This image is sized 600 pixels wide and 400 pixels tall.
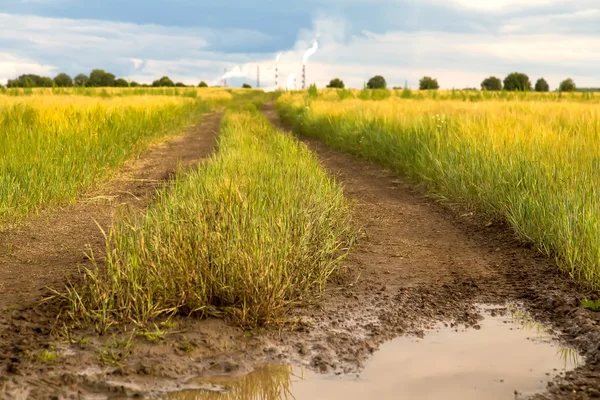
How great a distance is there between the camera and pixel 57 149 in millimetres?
7906

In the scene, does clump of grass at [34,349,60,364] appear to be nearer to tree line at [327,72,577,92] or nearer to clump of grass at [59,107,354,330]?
clump of grass at [59,107,354,330]

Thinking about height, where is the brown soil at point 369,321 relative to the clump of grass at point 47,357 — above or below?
below

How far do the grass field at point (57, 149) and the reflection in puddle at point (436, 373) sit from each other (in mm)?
3798

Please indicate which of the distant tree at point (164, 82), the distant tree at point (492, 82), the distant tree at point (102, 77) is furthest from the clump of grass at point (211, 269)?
the distant tree at point (164, 82)

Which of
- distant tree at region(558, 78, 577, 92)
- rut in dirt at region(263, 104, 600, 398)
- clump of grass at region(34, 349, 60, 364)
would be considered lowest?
rut in dirt at region(263, 104, 600, 398)

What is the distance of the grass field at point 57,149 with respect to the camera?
21.3 ft

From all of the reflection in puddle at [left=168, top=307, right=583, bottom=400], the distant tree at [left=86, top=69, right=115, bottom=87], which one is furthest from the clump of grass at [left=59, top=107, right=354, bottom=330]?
the distant tree at [left=86, top=69, right=115, bottom=87]

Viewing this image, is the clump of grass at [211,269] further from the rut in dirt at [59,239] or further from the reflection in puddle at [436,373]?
the reflection in puddle at [436,373]

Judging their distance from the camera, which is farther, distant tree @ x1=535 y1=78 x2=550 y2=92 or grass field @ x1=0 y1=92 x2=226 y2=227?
distant tree @ x1=535 y1=78 x2=550 y2=92

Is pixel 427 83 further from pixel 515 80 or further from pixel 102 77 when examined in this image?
pixel 102 77

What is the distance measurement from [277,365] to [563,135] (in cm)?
585

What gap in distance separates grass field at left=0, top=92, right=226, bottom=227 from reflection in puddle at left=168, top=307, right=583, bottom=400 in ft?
12.5

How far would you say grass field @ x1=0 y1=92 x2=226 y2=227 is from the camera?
650cm

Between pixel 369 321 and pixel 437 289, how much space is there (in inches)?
31.6
